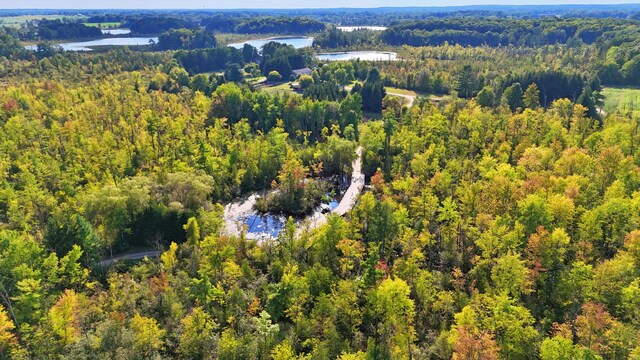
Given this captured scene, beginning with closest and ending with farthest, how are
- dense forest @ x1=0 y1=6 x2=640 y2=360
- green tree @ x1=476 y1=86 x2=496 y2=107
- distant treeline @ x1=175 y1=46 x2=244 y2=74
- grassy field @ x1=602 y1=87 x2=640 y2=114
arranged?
dense forest @ x1=0 y1=6 x2=640 y2=360, grassy field @ x1=602 y1=87 x2=640 y2=114, green tree @ x1=476 y1=86 x2=496 y2=107, distant treeline @ x1=175 y1=46 x2=244 y2=74

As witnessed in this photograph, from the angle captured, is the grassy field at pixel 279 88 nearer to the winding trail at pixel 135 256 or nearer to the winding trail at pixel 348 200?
the winding trail at pixel 348 200

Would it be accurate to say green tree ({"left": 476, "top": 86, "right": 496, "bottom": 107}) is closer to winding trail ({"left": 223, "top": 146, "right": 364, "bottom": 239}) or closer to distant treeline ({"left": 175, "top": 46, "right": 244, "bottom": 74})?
winding trail ({"left": 223, "top": 146, "right": 364, "bottom": 239})

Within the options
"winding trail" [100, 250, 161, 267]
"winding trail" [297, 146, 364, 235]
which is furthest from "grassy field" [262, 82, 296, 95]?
"winding trail" [100, 250, 161, 267]

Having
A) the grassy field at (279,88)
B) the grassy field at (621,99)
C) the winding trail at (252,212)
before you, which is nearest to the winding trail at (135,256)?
the winding trail at (252,212)

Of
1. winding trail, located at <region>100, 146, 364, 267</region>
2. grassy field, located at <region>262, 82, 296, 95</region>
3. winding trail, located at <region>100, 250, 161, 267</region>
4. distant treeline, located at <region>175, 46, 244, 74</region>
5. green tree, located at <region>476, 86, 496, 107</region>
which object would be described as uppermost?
distant treeline, located at <region>175, 46, 244, 74</region>

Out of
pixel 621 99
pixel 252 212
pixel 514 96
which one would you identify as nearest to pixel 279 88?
pixel 514 96

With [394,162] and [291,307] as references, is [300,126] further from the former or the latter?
[291,307]
